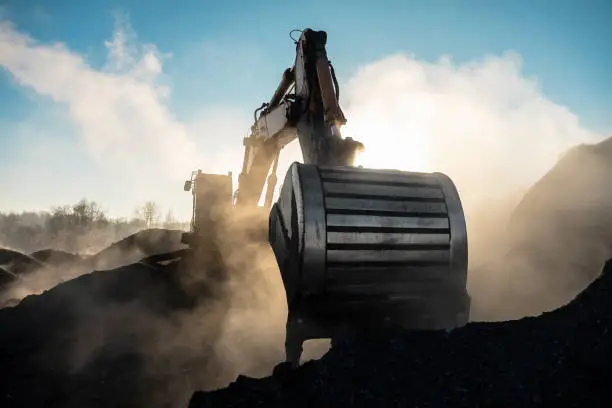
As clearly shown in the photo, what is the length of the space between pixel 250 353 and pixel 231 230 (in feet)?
11.5

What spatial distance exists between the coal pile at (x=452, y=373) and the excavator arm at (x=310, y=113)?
226 centimetres

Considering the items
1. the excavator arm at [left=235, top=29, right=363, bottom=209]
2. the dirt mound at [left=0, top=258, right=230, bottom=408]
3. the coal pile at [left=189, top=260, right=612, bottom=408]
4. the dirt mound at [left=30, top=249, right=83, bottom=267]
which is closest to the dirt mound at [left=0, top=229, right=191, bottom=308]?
the dirt mound at [left=30, top=249, right=83, bottom=267]

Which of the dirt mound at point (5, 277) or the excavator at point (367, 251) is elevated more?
the excavator at point (367, 251)

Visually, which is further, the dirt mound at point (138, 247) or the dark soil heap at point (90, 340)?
the dirt mound at point (138, 247)

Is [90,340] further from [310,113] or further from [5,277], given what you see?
[5,277]

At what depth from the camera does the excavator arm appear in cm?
471

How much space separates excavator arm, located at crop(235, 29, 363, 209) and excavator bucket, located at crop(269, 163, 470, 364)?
93cm

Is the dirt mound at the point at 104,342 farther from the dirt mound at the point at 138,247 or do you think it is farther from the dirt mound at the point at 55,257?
the dirt mound at the point at 55,257

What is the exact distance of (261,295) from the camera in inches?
306

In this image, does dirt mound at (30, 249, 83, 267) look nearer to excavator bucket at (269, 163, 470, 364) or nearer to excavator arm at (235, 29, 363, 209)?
excavator arm at (235, 29, 363, 209)

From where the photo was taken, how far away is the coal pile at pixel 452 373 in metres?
2.56

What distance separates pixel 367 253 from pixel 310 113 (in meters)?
2.64

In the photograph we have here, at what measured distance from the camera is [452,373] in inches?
110

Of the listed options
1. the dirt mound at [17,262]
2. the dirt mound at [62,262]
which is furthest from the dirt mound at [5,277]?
the dirt mound at [17,262]
